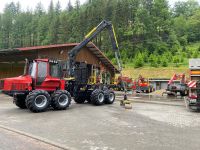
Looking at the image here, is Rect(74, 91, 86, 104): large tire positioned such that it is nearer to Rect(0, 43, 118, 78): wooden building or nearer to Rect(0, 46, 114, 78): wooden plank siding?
Rect(0, 43, 118, 78): wooden building

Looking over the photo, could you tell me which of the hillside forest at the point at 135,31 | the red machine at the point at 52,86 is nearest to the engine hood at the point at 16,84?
the red machine at the point at 52,86

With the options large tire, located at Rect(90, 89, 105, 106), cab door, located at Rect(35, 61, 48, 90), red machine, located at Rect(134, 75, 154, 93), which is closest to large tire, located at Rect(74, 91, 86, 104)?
large tire, located at Rect(90, 89, 105, 106)

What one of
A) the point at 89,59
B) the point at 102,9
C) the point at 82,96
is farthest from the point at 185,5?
the point at 82,96

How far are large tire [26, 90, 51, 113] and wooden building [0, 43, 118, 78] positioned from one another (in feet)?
28.9

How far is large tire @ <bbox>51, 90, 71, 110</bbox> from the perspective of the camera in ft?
45.1

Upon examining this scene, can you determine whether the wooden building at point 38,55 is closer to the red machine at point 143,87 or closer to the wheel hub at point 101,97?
the wheel hub at point 101,97

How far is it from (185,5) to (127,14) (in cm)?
5130

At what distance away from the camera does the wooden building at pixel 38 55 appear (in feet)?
85.1

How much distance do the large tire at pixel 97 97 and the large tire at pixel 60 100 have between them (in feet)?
7.45

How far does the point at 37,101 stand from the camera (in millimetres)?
13023

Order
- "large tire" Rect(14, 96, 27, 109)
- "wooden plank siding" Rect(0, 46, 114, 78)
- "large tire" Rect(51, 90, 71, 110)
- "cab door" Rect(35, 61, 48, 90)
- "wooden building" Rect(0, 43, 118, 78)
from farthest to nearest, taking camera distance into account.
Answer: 1. "wooden plank siding" Rect(0, 46, 114, 78)
2. "wooden building" Rect(0, 43, 118, 78)
3. "large tire" Rect(14, 96, 27, 109)
4. "cab door" Rect(35, 61, 48, 90)
5. "large tire" Rect(51, 90, 71, 110)

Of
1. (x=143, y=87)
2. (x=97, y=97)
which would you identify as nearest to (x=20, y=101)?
(x=97, y=97)

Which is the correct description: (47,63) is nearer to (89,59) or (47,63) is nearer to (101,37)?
(89,59)

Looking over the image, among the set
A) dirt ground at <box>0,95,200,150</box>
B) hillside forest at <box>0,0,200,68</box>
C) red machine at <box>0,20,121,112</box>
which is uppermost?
hillside forest at <box>0,0,200,68</box>
